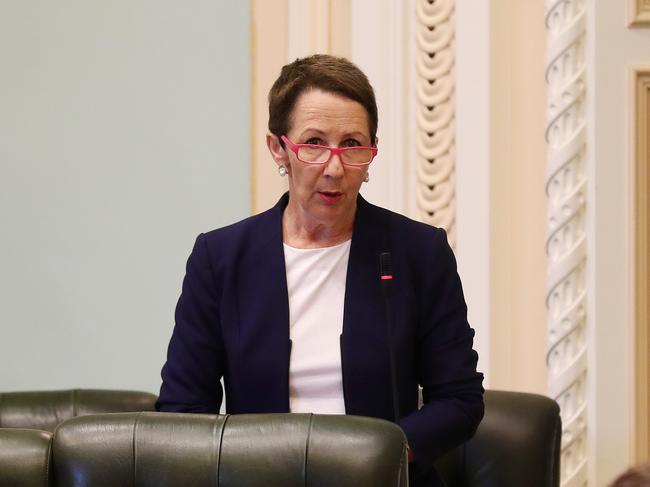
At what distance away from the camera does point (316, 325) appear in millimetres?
2088

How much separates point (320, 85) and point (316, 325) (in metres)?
0.42

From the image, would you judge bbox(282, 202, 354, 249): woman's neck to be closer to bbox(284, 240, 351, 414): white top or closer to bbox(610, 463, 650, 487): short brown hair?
bbox(284, 240, 351, 414): white top

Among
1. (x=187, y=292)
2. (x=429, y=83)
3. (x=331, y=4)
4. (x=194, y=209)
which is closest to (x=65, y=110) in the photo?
(x=194, y=209)

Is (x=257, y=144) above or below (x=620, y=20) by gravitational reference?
below

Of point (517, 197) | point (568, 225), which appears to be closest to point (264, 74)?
point (517, 197)

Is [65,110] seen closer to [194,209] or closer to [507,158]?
[194,209]

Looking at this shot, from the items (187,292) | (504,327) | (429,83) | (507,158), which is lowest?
(504,327)

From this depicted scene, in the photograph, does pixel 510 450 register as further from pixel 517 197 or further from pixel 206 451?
pixel 517 197

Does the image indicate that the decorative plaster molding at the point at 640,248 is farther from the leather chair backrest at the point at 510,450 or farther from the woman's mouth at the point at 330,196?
the woman's mouth at the point at 330,196

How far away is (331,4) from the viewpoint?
340cm

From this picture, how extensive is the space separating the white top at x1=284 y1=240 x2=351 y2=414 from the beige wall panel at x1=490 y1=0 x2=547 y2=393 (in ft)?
3.92

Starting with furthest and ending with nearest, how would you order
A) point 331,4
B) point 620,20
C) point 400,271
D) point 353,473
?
point 331,4, point 620,20, point 400,271, point 353,473

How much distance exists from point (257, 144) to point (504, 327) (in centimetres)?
88

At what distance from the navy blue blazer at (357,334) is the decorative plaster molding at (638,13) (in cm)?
130
